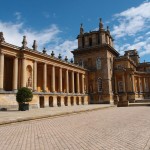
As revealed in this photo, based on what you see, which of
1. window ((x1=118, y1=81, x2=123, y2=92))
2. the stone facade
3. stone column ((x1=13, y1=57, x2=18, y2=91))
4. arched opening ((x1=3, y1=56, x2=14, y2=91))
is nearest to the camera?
stone column ((x1=13, y1=57, x2=18, y2=91))

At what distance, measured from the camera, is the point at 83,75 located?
5303cm

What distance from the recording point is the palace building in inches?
1331

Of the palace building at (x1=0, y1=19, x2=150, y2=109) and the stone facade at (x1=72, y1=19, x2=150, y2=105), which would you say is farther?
the stone facade at (x1=72, y1=19, x2=150, y2=105)

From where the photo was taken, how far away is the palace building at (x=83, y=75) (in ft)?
111

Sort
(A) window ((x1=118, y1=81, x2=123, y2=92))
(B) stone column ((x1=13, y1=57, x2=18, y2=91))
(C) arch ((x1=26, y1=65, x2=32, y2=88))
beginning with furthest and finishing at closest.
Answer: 1. (A) window ((x1=118, y1=81, x2=123, y2=92))
2. (C) arch ((x1=26, y1=65, x2=32, y2=88))
3. (B) stone column ((x1=13, y1=57, x2=18, y2=91))

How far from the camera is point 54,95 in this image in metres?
38.1

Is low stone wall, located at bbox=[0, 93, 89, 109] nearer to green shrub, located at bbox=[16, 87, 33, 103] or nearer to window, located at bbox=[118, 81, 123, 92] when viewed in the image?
green shrub, located at bbox=[16, 87, 33, 103]

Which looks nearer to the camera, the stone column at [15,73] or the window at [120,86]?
the stone column at [15,73]

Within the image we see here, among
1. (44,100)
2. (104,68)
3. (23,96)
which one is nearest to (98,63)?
(104,68)

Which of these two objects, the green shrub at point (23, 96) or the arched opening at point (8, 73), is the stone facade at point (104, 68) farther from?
the green shrub at point (23, 96)

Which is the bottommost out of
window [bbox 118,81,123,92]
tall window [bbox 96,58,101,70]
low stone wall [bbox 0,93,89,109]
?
low stone wall [bbox 0,93,89,109]

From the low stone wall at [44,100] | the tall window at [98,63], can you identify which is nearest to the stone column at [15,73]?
the low stone wall at [44,100]

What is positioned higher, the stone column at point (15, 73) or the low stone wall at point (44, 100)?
the stone column at point (15, 73)

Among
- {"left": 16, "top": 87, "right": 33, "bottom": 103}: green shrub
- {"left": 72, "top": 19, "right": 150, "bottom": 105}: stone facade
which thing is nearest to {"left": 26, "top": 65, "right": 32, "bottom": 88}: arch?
{"left": 16, "top": 87, "right": 33, "bottom": 103}: green shrub
